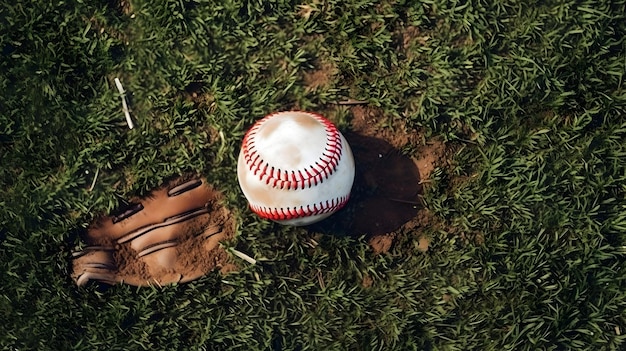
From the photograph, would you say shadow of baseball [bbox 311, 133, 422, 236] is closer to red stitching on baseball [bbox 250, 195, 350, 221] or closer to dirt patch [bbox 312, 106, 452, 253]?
dirt patch [bbox 312, 106, 452, 253]

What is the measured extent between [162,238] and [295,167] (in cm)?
155

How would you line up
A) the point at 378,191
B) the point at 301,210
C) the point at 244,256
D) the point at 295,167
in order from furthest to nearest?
the point at 378,191, the point at 244,256, the point at 301,210, the point at 295,167

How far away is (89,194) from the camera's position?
19.4ft

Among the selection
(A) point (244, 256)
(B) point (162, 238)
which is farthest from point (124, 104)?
(A) point (244, 256)

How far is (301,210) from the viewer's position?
16.8ft

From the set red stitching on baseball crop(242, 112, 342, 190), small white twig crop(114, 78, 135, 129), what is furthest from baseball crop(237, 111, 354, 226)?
small white twig crop(114, 78, 135, 129)

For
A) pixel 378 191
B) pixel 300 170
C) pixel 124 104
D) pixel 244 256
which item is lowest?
pixel 244 256

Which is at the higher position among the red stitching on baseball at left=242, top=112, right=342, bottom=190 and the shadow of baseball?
the red stitching on baseball at left=242, top=112, right=342, bottom=190

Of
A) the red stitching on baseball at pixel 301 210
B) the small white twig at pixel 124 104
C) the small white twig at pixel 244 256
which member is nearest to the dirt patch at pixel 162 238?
the small white twig at pixel 244 256

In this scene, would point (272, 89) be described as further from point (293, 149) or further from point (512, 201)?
point (512, 201)

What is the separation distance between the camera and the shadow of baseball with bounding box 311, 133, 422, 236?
5887mm

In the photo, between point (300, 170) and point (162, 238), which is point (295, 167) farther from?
point (162, 238)

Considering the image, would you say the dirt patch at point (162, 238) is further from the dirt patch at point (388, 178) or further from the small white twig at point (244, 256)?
the dirt patch at point (388, 178)

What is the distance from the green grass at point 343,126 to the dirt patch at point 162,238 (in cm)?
11
